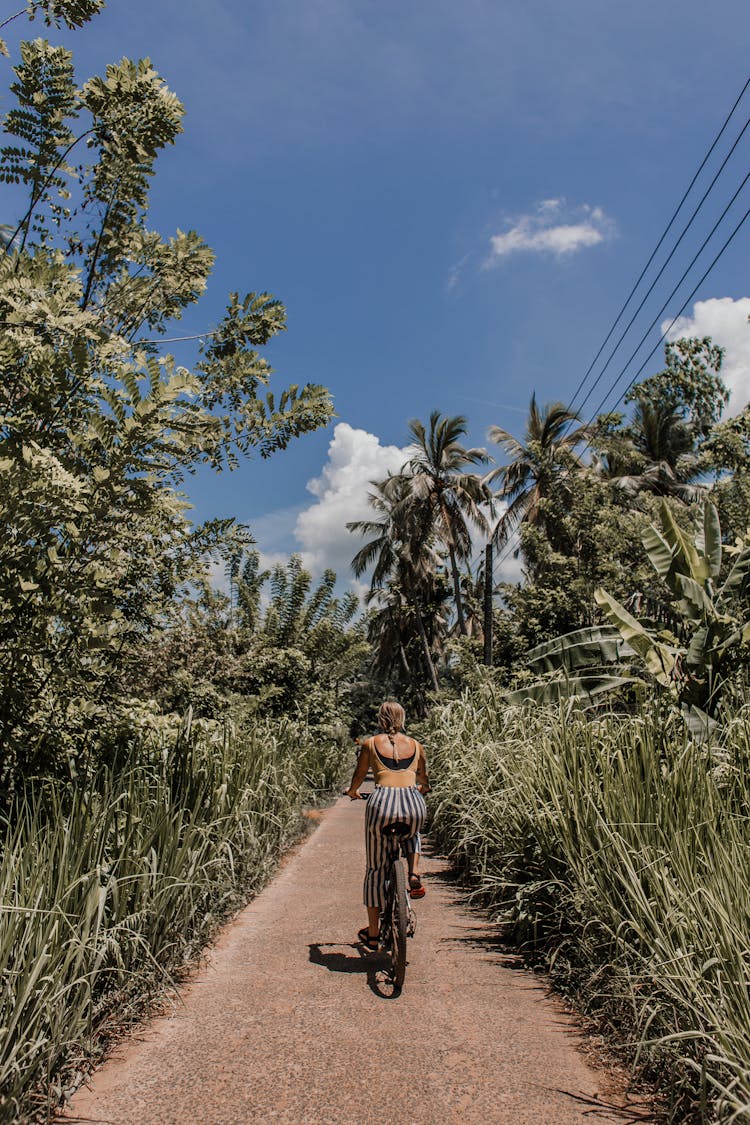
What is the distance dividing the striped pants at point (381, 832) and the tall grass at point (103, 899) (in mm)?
1069

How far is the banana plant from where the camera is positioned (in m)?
7.29

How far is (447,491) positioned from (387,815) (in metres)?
26.5

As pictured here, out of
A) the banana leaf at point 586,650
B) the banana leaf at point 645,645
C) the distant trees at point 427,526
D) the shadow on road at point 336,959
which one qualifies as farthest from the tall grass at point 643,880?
the distant trees at point 427,526

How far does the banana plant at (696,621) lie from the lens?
23.9ft

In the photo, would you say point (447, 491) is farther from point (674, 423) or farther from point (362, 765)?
point (362, 765)

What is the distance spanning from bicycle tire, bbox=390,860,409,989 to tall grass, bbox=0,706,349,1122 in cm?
121

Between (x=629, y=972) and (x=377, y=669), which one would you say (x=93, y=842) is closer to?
(x=629, y=972)

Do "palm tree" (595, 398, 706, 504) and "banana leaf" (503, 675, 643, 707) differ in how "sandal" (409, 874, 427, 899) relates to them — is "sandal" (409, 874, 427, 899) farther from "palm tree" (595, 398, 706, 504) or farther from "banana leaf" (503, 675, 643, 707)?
"palm tree" (595, 398, 706, 504)

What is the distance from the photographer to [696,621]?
7715 millimetres

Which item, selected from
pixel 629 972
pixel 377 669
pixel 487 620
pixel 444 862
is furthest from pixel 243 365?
pixel 377 669

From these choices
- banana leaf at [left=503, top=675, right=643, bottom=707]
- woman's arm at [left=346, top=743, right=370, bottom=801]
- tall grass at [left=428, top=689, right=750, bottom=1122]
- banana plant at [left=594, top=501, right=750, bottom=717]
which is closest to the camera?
tall grass at [left=428, top=689, right=750, bottom=1122]

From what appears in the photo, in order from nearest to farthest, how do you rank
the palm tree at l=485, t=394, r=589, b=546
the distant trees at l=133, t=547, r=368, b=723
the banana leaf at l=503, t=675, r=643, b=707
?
the banana leaf at l=503, t=675, r=643, b=707
the distant trees at l=133, t=547, r=368, b=723
the palm tree at l=485, t=394, r=589, b=546

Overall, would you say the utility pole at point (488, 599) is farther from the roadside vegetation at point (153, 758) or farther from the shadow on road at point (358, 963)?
the shadow on road at point (358, 963)

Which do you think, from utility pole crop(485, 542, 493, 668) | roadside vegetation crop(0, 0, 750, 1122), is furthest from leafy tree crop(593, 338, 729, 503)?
roadside vegetation crop(0, 0, 750, 1122)
